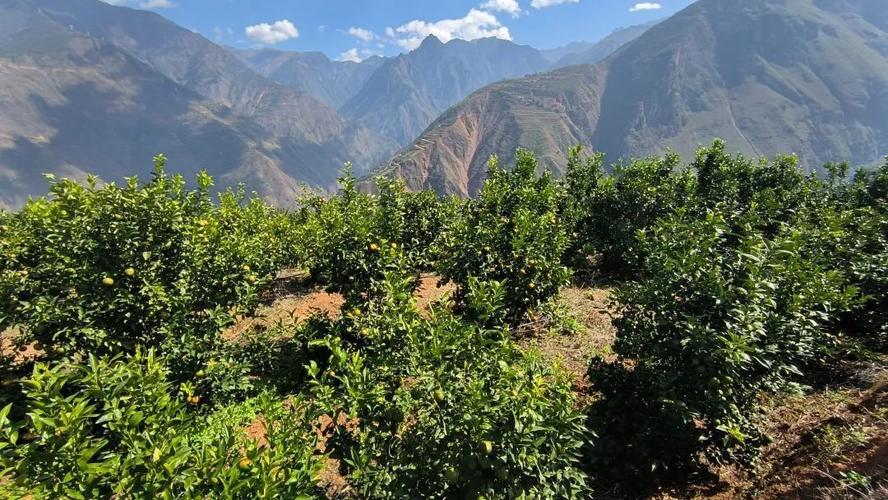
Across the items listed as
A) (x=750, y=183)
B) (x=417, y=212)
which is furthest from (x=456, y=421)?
(x=750, y=183)

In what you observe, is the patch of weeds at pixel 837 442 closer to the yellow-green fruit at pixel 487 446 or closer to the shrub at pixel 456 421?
the shrub at pixel 456 421

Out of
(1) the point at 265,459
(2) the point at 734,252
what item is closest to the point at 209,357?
(1) the point at 265,459

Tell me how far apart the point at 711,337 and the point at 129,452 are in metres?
6.26

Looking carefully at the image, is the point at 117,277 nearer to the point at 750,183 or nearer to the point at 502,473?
the point at 502,473

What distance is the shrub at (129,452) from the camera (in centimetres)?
339

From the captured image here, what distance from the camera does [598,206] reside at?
1789cm

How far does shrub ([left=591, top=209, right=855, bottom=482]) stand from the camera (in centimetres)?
551

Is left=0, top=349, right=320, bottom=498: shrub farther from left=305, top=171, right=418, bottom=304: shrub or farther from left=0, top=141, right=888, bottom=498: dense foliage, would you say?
left=305, top=171, right=418, bottom=304: shrub

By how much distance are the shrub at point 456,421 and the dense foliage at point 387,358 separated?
0.07ft

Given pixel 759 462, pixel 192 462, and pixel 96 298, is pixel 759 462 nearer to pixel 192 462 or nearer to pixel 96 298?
pixel 192 462

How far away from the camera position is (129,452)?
3.74 m

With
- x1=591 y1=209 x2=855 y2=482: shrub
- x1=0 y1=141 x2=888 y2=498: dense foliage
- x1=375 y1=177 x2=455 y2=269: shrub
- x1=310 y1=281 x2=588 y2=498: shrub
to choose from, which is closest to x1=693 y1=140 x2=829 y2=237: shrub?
x1=0 y1=141 x2=888 y2=498: dense foliage

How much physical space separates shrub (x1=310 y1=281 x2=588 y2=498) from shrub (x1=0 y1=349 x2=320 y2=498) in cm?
69

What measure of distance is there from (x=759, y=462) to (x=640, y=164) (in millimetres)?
13497
